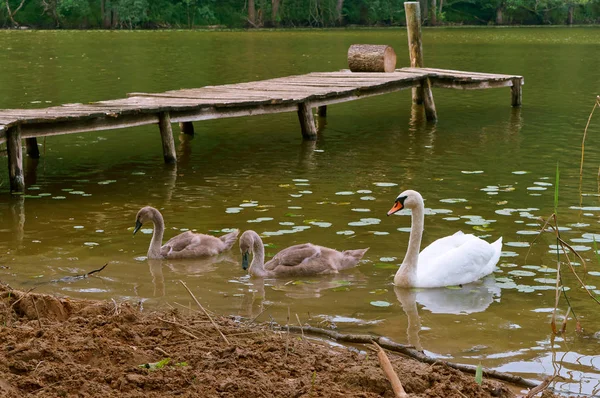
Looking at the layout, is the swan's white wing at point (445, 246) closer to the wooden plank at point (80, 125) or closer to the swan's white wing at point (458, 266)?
the swan's white wing at point (458, 266)

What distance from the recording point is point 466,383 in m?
5.40

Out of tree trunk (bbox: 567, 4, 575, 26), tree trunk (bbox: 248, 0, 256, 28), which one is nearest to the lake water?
tree trunk (bbox: 248, 0, 256, 28)

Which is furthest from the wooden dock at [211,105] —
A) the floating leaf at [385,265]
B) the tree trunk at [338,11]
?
the tree trunk at [338,11]

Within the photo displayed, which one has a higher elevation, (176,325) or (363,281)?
(176,325)

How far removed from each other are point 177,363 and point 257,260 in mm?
3476

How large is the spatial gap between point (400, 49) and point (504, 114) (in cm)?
2449

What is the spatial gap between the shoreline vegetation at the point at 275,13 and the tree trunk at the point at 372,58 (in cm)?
4607

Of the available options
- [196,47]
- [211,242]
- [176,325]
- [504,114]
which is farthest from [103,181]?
[196,47]

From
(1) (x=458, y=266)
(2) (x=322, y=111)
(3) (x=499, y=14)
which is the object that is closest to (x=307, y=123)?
(2) (x=322, y=111)

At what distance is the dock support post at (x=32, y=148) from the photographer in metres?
15.1

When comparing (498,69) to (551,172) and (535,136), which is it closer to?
(535,136)

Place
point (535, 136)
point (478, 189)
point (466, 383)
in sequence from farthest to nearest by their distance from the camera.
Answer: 1. point (535, 136)
2. point (478, 189)
3. point (466, 383)

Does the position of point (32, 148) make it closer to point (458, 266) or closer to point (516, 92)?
point (458, 266)

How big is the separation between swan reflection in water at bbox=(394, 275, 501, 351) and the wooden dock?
239 inches
